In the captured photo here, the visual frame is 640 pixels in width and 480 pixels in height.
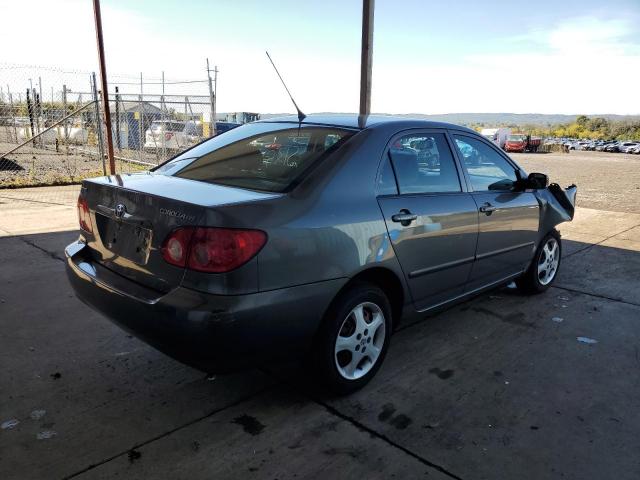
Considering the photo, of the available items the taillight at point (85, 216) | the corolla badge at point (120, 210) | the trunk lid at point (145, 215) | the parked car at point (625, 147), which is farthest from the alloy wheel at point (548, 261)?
the parked car at point (625, 147)

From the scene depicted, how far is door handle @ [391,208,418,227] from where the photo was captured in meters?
3.02

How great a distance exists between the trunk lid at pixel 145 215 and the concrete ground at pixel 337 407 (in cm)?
79

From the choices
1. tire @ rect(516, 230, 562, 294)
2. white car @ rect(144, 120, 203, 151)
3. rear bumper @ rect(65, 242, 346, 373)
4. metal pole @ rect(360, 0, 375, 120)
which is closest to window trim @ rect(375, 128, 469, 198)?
rear bumper @ rect(65, 242, 346, 373)

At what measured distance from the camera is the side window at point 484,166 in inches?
150

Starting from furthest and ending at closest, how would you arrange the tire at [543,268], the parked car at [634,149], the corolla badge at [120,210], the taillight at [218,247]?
the parked car at [634,149] < the tire at [543,268] < the corolla badge at [120,210] < the taillight at [218,247]

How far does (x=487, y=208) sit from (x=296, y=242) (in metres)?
1.97

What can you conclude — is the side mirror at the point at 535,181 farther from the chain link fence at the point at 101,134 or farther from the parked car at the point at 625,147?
the parked car at the point at 625,147

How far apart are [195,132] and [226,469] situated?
12.4 metres

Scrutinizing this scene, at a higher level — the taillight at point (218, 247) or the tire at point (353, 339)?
the taillight at point (218, 247)

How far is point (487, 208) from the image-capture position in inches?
151

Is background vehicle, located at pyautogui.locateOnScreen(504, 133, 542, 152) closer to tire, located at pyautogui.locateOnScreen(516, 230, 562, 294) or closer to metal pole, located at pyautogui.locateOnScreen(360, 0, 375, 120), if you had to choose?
metal pole, located at pyautogui.locateOnScreen(360, 0, 375, 120)

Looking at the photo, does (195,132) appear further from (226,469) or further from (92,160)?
(226,469)

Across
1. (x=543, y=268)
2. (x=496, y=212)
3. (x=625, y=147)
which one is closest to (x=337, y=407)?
(x=496, y=212)

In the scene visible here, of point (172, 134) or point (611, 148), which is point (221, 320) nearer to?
point (172, 134)
